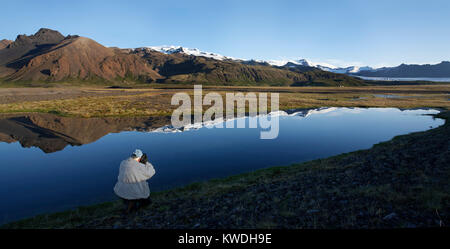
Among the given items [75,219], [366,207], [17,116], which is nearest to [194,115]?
[17,116]

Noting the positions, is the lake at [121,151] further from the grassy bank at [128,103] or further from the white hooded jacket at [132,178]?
the grassy bank at [128,103]

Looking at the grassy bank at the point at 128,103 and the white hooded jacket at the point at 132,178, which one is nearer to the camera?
the white hooded jacket at the point at 132,178

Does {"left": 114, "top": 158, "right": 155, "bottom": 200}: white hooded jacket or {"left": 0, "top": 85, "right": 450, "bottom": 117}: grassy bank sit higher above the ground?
{"left": 0, "top": 85, "right": 450, "bottom": 117}: grassy bank

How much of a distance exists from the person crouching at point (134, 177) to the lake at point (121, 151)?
25.2 ft

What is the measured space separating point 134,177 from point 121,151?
69.4 ft

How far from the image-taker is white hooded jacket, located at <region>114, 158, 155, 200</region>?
36.1ft

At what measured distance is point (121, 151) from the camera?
99.3 feet

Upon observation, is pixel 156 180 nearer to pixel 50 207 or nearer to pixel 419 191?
pixel 50 207

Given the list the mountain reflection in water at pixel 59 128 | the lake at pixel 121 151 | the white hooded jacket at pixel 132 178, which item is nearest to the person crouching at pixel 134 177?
the white hooded jacket at pixel 132 178

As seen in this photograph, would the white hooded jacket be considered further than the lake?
No

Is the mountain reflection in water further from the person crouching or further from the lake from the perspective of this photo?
the person crouching

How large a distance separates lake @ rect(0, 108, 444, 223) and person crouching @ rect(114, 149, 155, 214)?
25.2 feet

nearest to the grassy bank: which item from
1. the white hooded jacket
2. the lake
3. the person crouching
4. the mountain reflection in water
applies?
the mountain reflection in water

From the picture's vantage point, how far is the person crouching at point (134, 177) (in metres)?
11.0
